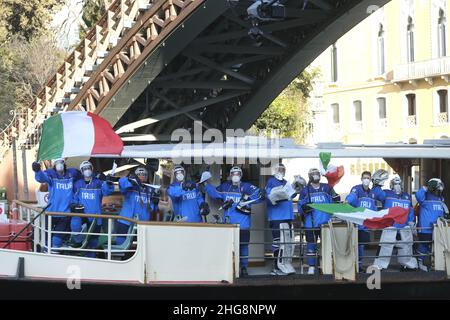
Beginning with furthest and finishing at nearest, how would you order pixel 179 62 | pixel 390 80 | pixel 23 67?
pixel 390 80, pixel 23 67, pixel 179 62

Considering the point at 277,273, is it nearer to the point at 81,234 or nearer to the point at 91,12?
the point at 81,234

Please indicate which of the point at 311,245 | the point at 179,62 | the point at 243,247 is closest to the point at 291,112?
the point at 179,62

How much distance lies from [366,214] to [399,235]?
0.91 metres

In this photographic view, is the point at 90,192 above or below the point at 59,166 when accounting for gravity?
below

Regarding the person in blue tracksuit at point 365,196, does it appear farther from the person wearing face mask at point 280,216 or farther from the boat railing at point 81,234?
the boat railing at point 81,234

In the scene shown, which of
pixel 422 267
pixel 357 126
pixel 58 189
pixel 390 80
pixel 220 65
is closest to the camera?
pixel 422 267

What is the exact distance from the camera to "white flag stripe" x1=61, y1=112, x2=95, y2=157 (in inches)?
516

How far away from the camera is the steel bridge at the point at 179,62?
22.6 metres

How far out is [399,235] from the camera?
1284cm

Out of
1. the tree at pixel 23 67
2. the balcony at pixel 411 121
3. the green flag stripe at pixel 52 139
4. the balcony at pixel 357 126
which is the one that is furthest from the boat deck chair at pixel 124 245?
the balcony at pixel 357 126

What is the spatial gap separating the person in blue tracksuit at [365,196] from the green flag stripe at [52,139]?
4.16 metres

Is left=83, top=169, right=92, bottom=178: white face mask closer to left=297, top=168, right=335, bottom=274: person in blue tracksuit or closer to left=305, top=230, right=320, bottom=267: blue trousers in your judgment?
left=297, top=168, right=335, bottom=274: person in blue tracksuit

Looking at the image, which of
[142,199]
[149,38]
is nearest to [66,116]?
[142,199]

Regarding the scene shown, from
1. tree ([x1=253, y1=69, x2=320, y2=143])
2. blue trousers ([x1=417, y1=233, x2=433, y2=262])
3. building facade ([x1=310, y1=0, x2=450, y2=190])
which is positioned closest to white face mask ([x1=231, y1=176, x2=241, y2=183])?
blue trousers ([x1=417, y1=233, x2=433, y2=262])
